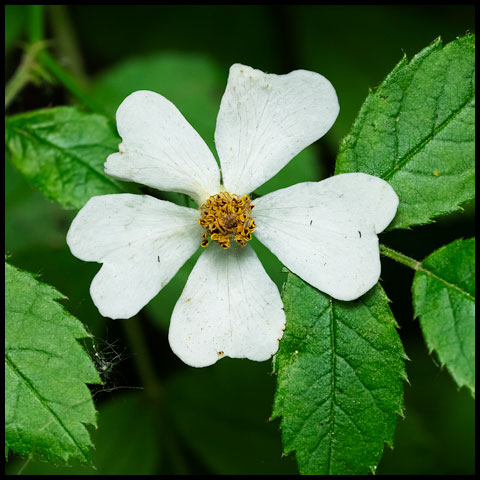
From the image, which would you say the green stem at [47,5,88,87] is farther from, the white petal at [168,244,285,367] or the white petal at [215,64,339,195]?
the white petal at [168,244,285,367]

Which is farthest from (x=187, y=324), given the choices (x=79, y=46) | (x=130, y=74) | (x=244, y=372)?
(x=79, y=46)

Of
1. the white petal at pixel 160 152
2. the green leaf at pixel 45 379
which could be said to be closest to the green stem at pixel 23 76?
the white petal at pixel 160 152

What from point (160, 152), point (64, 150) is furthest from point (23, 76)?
point (160, 152)

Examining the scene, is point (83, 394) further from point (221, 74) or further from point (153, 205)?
point (221, 74)

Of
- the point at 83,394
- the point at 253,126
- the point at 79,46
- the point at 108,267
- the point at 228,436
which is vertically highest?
the point at 79,46

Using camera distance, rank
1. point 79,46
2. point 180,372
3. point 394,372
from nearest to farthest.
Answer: point 394,372 → point 180,372 → point 79,46

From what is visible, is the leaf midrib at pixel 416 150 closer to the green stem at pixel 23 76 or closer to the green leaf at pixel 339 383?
the green leaf at pixel 339 383

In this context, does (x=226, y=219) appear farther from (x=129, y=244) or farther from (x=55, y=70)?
(x=55, y=70)

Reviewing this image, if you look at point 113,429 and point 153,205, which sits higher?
point 153,205

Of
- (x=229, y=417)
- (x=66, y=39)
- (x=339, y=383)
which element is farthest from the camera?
(x=66, y=39)
